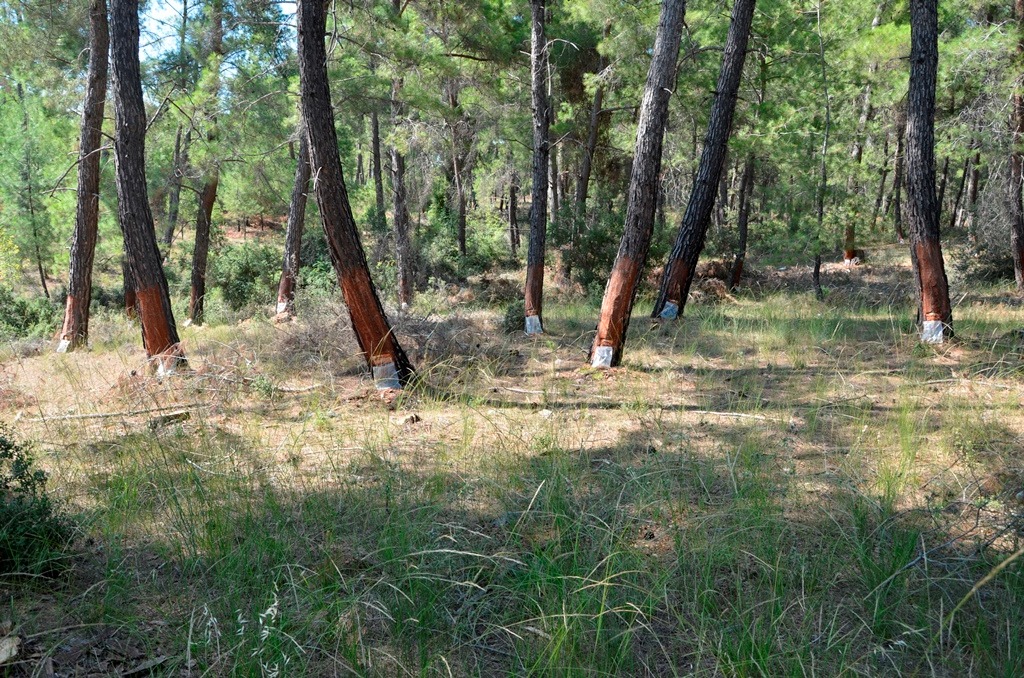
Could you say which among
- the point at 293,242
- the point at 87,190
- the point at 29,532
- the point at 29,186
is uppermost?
the point at 29,186

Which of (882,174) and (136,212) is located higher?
(882,174)

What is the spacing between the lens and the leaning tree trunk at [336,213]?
596 centimetres

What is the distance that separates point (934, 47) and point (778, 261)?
5452mm

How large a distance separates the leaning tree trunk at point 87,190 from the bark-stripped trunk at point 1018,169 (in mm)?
14257

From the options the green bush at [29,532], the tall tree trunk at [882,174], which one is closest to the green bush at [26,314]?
the green bush at [29,532]

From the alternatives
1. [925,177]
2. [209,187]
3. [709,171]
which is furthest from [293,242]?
[925,177]

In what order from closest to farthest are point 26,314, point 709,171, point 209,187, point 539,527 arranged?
point 539,527, point 709,171, point 209,187, point 26,314

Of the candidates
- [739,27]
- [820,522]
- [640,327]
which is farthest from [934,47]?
[820,522]

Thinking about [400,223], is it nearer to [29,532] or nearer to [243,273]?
[243,273]

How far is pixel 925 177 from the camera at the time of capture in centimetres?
747

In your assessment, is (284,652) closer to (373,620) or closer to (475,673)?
(373,620)

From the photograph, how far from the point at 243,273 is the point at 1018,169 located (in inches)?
811

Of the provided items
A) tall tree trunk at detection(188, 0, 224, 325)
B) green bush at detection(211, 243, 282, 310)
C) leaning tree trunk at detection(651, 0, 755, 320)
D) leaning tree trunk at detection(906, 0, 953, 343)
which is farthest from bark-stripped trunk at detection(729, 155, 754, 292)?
green bush at detection(211, 243, 282, 310)

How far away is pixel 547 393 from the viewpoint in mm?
6230
